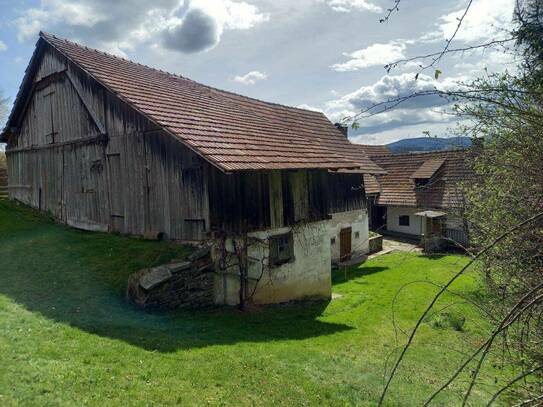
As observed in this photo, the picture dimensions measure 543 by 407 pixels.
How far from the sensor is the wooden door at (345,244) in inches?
819

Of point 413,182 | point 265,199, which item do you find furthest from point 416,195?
point 265,199

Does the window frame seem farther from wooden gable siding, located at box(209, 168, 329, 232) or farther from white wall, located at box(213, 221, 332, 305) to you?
wooden gable siding, located at box(209, 168, 329, 232)

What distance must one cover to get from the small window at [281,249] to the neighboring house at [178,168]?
0.17 feet

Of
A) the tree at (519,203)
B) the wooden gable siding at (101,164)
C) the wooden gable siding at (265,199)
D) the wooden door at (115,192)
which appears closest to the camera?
the tree at (519,203)

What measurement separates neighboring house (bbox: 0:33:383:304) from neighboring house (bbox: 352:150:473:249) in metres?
13.2

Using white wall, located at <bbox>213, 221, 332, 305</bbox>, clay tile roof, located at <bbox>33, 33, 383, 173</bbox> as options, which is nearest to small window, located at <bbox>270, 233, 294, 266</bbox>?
Answer: white wall, located at <bbox>213, 221, 332, 305</bbox>

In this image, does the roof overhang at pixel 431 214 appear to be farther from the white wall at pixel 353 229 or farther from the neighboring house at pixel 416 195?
the white wall at pixel 353 229

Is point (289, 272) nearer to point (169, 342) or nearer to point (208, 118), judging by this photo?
point (208, 118)

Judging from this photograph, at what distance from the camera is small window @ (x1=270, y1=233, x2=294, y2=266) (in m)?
12.5

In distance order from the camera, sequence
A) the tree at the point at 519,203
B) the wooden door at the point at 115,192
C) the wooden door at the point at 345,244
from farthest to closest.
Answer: the wooden door at the point at 345,244 → the wooden door at the point at 115,192 → the tree at the point at 519,203

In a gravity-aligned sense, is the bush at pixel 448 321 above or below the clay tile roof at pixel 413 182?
below

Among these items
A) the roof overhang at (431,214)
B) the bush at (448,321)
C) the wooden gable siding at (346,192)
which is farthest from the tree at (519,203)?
the roof overhang at (431,214)

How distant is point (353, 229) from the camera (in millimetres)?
21641

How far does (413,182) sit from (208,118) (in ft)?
64.2
